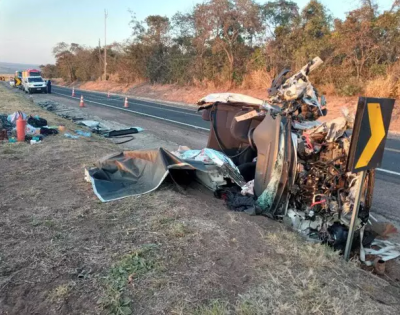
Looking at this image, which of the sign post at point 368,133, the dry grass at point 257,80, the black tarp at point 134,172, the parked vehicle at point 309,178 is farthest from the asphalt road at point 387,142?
the dry grass at point 257,80

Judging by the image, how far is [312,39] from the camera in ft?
68.3

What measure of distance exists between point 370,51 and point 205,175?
1633cm

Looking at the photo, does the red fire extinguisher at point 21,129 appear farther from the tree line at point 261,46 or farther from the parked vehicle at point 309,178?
the tree line at point 261,46

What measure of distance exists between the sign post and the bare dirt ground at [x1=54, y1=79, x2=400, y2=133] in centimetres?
974

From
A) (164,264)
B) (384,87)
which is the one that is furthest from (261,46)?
(164,264)

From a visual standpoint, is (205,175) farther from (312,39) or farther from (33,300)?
(312,39)

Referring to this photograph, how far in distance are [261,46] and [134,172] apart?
2284cm

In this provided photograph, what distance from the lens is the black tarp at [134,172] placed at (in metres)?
4.54

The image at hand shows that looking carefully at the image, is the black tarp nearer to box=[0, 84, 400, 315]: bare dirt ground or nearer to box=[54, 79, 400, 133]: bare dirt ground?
box=[0, 84, 400, 315]: bare dirt ground

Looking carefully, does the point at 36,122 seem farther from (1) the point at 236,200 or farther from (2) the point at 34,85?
(2) the point at 34,85

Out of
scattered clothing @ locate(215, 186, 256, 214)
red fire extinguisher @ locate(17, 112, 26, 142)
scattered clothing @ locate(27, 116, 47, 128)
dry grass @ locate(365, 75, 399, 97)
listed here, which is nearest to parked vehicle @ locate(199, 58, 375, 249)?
scattered clothing @ locate(215, 186, 256, 214)

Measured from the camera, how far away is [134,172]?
4992 millimetres

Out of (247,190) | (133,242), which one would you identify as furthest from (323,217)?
(133,242)

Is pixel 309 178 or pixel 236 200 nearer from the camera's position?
pixel 309 178
